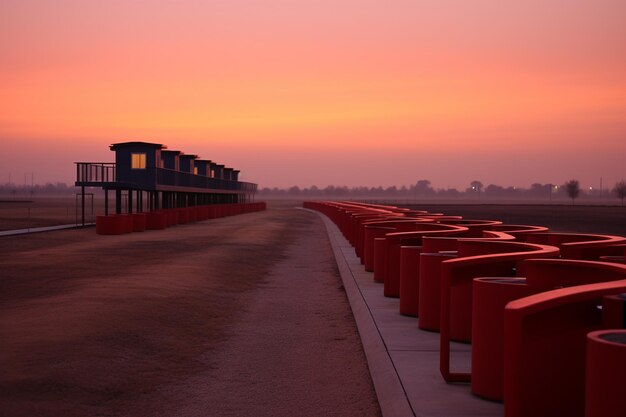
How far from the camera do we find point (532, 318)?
5430 millimetres

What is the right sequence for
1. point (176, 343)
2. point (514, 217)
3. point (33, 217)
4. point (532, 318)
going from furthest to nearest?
point (514, 217) → point (33, 217) → point (176, 343) → point (532, 318)

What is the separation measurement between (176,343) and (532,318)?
6.07m

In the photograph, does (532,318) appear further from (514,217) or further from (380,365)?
(514,217)

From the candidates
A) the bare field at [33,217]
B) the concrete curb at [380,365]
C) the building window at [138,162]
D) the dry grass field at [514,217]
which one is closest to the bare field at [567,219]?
the dry grass field at [514,217]

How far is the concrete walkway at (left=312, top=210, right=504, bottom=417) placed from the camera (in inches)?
264

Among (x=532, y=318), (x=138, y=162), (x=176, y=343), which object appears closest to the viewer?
(x=532, y=318)

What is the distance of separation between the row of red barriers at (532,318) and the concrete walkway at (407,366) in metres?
0.22

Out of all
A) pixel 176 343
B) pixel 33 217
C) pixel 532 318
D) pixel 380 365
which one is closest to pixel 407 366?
pixel 380 365

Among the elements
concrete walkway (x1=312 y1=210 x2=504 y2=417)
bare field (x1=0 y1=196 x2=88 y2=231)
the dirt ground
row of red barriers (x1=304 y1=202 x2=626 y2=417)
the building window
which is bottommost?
bare field (x1=0 y1=196 x2=88 y2=231)

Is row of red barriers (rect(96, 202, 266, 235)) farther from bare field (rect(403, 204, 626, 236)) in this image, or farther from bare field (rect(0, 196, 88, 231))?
bare field (rect(403, 204, 626, 236))

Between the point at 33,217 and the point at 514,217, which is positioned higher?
the point at 514,217

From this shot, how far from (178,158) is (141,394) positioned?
2295 inches

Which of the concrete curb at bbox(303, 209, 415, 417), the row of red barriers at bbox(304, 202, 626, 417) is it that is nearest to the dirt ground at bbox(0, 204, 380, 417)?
the concrete curb at bbox(303, 209, 415, 417)

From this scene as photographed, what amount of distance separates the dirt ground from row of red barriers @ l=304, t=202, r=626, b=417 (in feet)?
3.89
